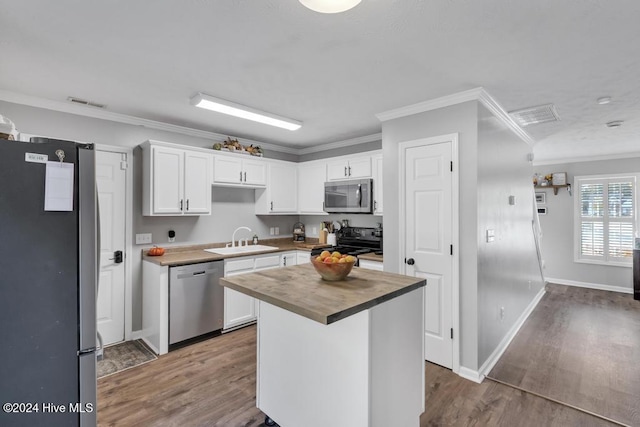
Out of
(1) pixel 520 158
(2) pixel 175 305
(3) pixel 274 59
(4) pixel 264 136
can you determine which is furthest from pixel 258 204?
(1) pixel 520 158

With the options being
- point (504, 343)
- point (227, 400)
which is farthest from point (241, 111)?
point (504, 343)

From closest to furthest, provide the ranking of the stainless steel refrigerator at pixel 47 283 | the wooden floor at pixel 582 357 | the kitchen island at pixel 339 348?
the stainless steel refrigerator at pixel 47 283
the kitchen island at pixel 339 348
the wooden floor at pixel 582 357

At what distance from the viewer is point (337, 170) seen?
4324mm

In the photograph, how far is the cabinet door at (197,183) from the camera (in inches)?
142

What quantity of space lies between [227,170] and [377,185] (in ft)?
6.37

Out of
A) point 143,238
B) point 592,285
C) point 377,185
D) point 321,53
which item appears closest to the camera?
point 321,53

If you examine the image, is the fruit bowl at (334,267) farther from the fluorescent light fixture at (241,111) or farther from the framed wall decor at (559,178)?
the framed wall decor at (559,178)

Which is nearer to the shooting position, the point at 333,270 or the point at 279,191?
the point at 333,270

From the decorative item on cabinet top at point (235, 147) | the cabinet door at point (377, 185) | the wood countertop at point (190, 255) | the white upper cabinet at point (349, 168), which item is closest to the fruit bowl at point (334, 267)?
the wood countertop at point (190, 255)

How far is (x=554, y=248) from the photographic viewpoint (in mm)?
6180

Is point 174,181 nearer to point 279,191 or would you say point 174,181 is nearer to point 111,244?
point 111,244

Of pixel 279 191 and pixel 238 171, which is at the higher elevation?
pixel 238 171

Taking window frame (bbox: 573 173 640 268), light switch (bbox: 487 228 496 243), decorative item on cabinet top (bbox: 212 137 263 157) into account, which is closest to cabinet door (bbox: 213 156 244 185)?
decorative item on cabinet top (bbox: 212 137 263 157)

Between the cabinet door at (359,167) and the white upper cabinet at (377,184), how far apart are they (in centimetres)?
9
